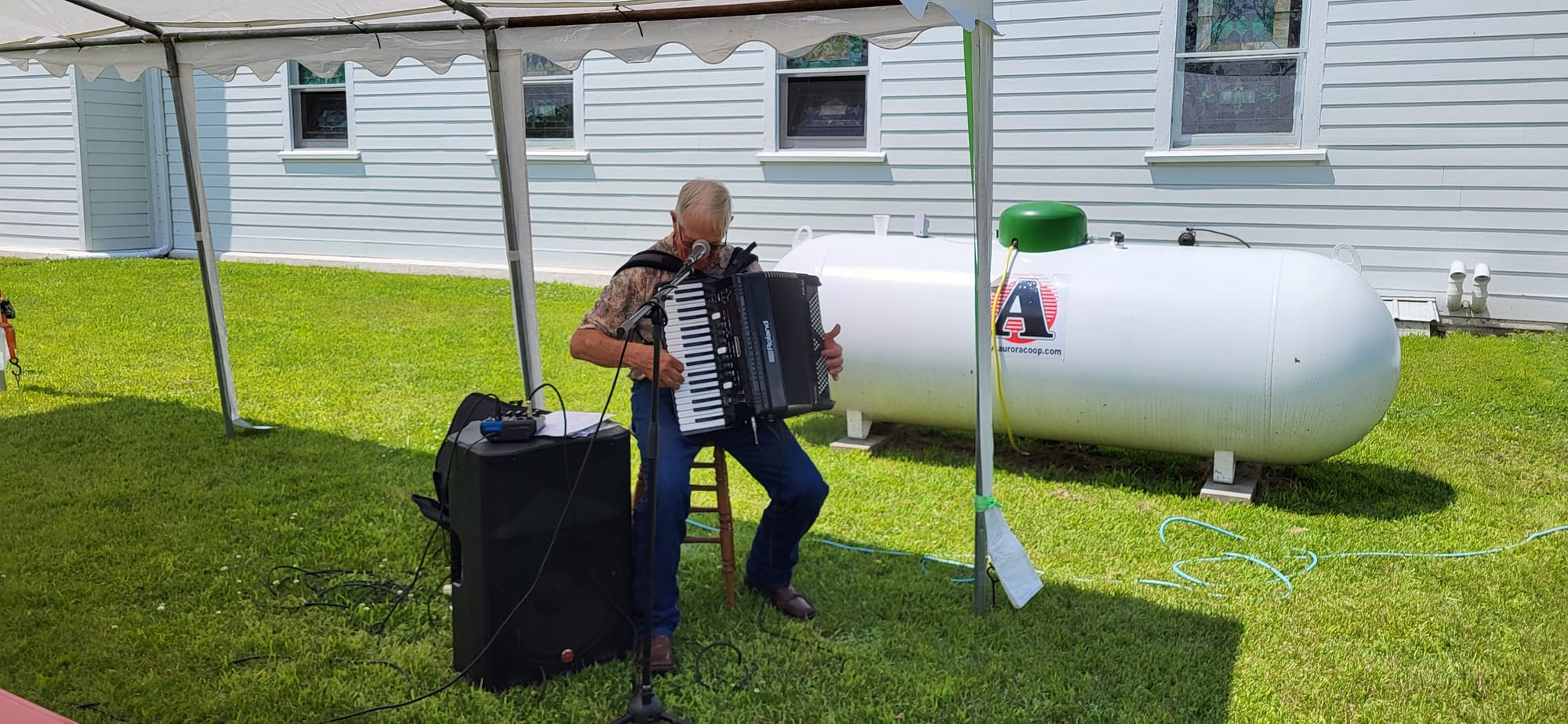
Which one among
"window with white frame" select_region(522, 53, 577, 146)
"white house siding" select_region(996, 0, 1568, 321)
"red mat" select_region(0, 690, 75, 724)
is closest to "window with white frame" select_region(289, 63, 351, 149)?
"window with white frame" select_region(522, 53, 577, 146)

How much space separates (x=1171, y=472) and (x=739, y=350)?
303 cm

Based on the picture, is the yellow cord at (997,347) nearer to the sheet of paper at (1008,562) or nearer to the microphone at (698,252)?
the sheet of paper at (1008,562)

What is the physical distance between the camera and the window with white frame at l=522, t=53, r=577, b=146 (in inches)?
443

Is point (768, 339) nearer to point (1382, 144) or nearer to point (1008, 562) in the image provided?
point (1008, 562)

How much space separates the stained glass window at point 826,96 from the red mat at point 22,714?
353 inches

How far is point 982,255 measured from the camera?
3.74 metres

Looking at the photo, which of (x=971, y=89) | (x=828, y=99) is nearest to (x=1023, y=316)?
(x=971, y=89)

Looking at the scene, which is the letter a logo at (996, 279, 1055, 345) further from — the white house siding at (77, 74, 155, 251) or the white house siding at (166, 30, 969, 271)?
the white house siding at (77, 74, 155, 251)

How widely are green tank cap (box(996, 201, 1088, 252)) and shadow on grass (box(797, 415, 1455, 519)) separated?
43.7 inches

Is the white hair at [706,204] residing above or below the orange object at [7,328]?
above

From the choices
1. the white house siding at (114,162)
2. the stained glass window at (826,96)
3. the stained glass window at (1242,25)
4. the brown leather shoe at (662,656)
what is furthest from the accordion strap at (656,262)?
the white house siding at (114,162)

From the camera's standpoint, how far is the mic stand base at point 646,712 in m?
3.16

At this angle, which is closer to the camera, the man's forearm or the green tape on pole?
the green tape on pole

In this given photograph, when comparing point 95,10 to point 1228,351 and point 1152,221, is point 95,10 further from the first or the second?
point 1152,221
